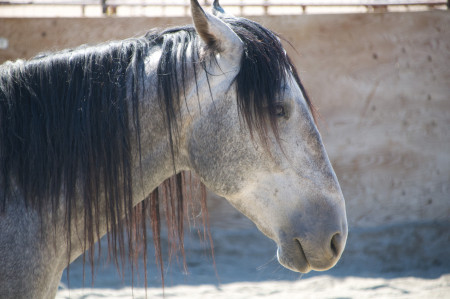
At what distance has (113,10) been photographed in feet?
18.8

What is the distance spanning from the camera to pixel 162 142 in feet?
5.88

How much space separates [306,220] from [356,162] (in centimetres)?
409

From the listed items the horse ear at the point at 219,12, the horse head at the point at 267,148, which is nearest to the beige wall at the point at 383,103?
the horse ear at the point at 219,12

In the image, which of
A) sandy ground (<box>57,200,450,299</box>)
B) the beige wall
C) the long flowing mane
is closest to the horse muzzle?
the long flowing mane

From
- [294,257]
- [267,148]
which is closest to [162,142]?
[267,148]

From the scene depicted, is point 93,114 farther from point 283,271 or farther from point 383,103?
point 383,103

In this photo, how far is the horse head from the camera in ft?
5.61

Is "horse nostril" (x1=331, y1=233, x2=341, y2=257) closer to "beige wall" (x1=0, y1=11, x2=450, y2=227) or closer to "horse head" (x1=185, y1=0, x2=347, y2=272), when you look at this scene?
"horse head" (x1=185, y1=0, x2=347, y2=272)

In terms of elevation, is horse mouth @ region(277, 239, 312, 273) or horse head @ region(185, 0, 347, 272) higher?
horse head @ region(185, 0, 347, 272)

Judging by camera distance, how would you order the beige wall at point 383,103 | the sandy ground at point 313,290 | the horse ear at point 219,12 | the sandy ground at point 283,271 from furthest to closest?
the beige wall at point 383,103 < the sandy ground at point 283,271 < the sandy ground at point 313,290 < the horse ear at point 219,12

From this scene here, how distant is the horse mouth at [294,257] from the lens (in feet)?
5.75

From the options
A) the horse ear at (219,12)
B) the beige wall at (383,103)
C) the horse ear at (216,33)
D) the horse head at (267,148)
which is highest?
the horse ear at (216,33)

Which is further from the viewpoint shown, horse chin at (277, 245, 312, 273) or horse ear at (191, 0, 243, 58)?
horse chin at (277, 245, 312, 273)

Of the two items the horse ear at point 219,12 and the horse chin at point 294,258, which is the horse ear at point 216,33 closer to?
the horse ear at point 219,12
